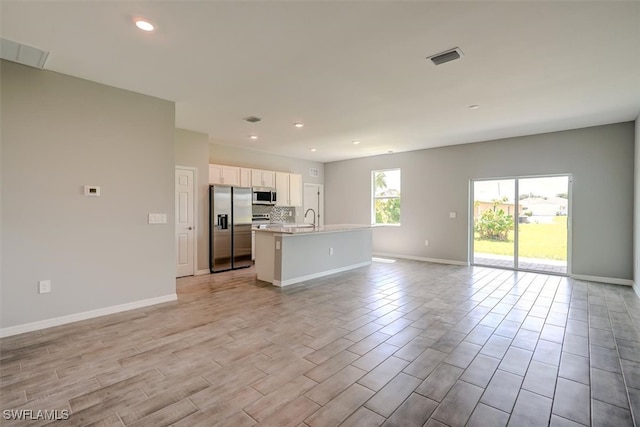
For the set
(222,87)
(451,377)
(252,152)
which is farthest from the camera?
(252,152)

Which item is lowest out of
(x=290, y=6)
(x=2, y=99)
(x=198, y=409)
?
(x=198, y=409)

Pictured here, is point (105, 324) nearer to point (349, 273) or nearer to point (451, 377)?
point (451, 377)

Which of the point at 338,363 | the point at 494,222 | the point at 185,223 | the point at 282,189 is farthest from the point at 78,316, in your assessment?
the point at 494,222

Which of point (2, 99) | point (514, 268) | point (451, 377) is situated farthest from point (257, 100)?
Answer: point (514, 268)

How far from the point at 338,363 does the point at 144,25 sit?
10.3 feet

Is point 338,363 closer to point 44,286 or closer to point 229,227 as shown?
point 44,286

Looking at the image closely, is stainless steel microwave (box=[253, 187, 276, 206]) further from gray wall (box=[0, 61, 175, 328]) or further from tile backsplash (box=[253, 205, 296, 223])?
gray wall (box=[0, 61, 175, 328])

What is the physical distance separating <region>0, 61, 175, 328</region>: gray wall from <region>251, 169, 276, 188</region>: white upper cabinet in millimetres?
2979

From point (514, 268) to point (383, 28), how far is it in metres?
5.80

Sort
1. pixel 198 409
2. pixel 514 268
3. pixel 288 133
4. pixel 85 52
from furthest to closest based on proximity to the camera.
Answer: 1. pixel 514 268
2. pixel 288 133
3. pixel 85 52
4. pixel 198 409

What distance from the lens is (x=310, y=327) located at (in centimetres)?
318

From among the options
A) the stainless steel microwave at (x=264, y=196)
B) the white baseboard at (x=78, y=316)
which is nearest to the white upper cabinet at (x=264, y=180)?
the stainless steel microwave at (x=264, y=196)

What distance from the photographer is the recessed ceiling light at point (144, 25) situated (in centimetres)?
229

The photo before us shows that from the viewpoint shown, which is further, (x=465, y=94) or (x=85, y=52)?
(x=465, y=94)
